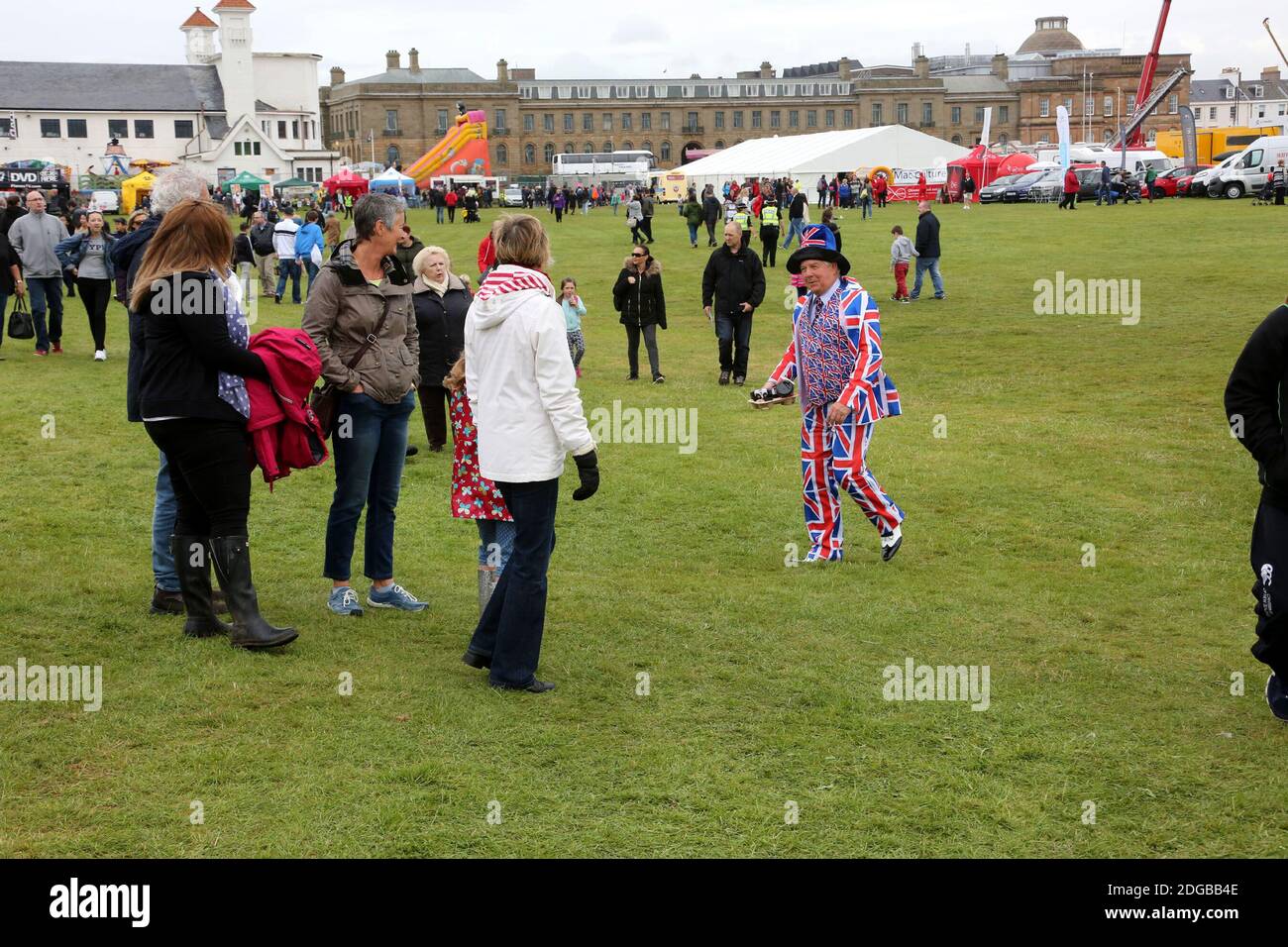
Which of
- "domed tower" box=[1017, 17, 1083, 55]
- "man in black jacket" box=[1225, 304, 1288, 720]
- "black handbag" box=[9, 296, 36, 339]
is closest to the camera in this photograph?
"man in black jacket" box=[1225, 304, 1288, 720]

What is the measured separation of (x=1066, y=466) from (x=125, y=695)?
27.8ft

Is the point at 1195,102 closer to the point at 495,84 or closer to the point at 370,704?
the point at 495,84

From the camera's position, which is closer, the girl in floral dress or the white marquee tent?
the girl in floral dress

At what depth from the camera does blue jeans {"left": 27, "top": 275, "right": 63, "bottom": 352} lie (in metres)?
17.6

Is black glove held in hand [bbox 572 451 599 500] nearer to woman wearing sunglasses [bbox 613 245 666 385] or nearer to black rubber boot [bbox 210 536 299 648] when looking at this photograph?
black rubber boot [bbox 210 536 299 648]

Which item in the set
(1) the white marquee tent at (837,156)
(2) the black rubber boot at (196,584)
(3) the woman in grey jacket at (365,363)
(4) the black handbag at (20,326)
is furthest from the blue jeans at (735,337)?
(1) the white marquee tent at (837,156)

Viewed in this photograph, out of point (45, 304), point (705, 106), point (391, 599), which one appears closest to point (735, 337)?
point (45, 304)

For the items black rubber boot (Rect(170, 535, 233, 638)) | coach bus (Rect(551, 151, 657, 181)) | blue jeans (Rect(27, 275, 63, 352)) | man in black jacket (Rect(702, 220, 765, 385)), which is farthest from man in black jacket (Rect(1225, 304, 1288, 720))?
coach bus (Rect(551, 151, 657, 181))

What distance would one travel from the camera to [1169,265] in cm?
2833

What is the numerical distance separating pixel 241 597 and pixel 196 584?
1.10 feet

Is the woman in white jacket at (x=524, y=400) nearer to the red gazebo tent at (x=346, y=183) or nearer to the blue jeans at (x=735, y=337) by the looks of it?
the blue jeans at (x=735, y=337)

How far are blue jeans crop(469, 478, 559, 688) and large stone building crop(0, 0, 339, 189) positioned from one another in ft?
323

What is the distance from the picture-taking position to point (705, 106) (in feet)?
446

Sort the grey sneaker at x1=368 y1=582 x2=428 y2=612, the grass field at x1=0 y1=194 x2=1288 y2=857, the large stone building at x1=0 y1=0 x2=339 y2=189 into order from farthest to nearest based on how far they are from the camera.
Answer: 1. the large stone building at x1=0 y1=0 x2=339 y2=189
2. the grey sneaker at x1=368 y1=582 x2=428 y2=612
3. the grass field at x1=0 y1=194 x2=1288 y2=857
